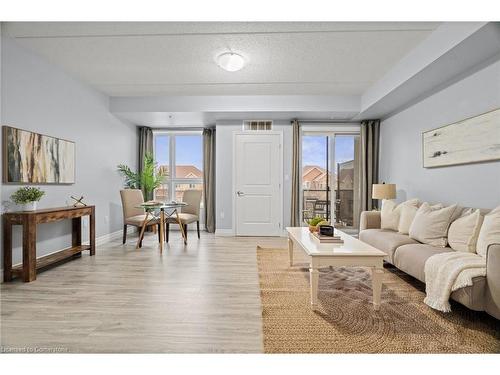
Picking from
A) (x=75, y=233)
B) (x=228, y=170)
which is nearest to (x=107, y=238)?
(x=75, y=233)

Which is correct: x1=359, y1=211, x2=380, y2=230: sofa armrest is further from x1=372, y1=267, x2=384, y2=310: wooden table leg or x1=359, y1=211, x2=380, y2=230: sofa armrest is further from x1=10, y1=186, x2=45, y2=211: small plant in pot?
x1=10, y1=186, x2=45, y2=211: small plant in pot

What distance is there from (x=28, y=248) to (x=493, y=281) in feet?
13.2

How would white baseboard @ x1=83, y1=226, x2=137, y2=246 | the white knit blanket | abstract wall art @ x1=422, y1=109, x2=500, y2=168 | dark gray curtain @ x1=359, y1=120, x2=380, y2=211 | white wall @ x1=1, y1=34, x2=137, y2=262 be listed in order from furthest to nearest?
dark gray curtain @ x1=359, y1=120, x2=380, y2=211 < white baseboard @ x1=83, y1=226, x2=137, y2=246 < white wall @ x1=1, y1=34, x2=137, y2=262 < abstract wall art @ x1=422, y1=109, x2=500, y2=168 < the white knit blanket

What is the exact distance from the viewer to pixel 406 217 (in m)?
3.63

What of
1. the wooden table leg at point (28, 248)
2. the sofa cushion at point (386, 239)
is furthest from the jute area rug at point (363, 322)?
the wooden table leg at point (28, 248)

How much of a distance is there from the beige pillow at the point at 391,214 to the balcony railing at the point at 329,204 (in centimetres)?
203

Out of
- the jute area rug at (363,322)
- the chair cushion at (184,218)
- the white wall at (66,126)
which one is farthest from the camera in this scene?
the chair cushion at (184,218)

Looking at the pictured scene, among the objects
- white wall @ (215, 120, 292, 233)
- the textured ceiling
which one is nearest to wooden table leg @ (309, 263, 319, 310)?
the textured ceiling

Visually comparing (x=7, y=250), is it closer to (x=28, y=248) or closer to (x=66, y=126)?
(x=28, y=248)

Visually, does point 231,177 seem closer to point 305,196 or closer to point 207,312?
point 305,196

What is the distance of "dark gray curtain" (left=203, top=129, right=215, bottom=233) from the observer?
247 inches

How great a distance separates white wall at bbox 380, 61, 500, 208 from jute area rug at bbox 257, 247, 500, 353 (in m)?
1.25

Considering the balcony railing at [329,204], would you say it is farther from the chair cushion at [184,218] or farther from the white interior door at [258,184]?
the chair cushion at [184,218]

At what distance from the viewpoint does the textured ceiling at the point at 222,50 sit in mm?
2910
